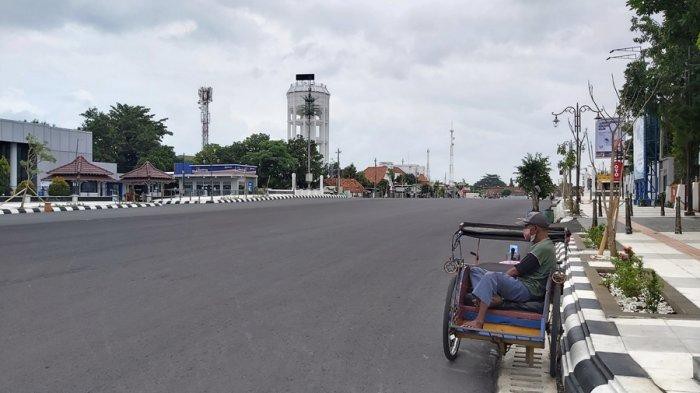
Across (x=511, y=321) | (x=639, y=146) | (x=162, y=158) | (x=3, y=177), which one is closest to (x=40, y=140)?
(x=3, y=177)

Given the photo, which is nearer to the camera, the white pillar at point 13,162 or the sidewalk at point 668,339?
the sidewalk at point 668,339

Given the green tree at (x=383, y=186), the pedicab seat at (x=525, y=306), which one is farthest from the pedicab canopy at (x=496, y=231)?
the green tree at (x=383, y=186)

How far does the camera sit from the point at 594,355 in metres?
4.65

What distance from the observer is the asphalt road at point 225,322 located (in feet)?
14.6

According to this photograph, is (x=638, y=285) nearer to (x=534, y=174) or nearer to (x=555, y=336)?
(x=555, y=336)

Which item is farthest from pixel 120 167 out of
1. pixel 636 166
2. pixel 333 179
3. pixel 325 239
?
pixel 325 239

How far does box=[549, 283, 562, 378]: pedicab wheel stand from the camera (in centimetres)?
478

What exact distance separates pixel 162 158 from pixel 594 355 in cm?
7783

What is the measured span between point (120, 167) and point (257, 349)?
7832cm

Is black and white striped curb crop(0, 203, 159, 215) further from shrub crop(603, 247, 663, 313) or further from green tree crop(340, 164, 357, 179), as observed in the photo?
green tree crop(340, 164, 357, 179)

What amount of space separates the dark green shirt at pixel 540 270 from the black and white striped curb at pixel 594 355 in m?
0.63

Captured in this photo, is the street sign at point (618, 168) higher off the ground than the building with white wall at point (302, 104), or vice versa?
the building with white wall at point (302, 104)

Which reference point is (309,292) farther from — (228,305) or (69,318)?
(69,318)

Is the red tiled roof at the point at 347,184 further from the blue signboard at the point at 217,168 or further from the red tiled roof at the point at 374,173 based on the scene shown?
the blue signboard at the point at 217,168
